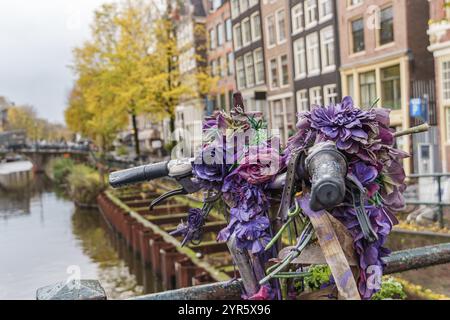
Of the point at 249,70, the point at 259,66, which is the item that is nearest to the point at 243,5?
the point at 259,66

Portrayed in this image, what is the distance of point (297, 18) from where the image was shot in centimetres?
351

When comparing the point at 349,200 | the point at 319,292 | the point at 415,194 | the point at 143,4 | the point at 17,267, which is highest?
the point at 143,4

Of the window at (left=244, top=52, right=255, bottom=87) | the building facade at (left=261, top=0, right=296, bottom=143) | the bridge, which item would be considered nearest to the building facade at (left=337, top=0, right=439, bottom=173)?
the building facade at (left=261, top=0, right=296, bottom=143)

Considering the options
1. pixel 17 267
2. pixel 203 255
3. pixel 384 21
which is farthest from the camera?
pixel 17 267

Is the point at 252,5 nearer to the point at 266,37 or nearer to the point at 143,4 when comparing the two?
the point at 266,37

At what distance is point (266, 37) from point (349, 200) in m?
4.05

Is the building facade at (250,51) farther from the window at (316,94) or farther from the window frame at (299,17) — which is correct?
the window at (316,94)

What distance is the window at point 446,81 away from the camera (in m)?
2.80

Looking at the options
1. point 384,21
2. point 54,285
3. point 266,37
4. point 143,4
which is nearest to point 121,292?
point 266,37

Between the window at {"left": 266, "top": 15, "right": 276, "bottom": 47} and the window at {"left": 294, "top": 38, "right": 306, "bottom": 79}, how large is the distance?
368 mm

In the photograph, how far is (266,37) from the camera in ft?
15.0

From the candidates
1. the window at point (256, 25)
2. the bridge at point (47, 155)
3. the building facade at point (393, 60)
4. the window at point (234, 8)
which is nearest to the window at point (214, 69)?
the window at point (234, 8)

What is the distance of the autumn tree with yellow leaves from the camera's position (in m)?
8.19

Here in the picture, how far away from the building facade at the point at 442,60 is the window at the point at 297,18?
0.86 m
